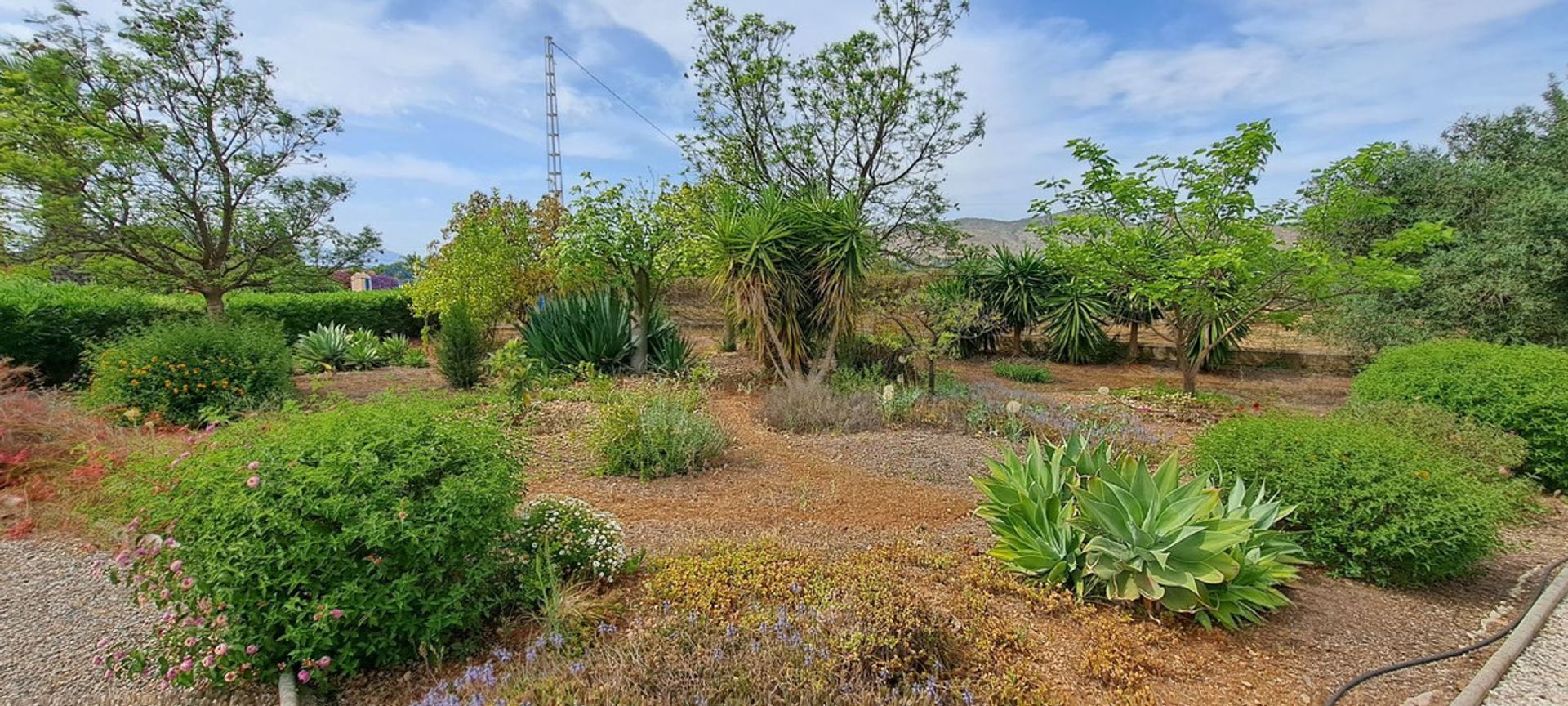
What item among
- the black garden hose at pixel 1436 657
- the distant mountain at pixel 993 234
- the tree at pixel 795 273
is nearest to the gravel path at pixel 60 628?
the black garden hose at pixel 1436 657

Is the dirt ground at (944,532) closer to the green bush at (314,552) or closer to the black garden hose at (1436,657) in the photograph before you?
the black garden hose at (1436,657)

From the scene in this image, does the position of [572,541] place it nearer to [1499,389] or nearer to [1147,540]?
[1147,540]

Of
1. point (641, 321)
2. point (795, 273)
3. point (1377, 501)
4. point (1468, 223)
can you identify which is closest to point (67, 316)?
point (641, 321)

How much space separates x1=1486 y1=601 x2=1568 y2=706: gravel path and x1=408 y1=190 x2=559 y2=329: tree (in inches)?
404

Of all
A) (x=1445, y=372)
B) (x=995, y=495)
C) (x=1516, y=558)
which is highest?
(x=1445, y=372)

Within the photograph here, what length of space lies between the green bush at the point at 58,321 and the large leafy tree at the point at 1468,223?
13.8 meters

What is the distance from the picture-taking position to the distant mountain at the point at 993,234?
13.7 metres

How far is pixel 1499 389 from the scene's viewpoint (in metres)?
4.80

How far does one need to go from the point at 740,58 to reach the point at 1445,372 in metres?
10.8

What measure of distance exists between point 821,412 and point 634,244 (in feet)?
14.5

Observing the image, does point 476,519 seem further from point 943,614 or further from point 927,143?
point 927,143

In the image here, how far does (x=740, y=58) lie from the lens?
38.8ft

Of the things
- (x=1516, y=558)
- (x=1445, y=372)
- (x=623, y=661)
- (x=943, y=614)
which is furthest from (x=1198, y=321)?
(x=623, y=661)

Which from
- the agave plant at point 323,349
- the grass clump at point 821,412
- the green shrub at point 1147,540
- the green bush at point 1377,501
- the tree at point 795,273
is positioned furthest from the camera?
the agave plant at point 323,349
